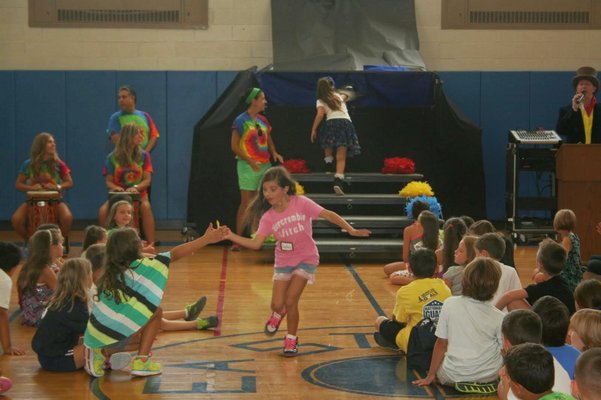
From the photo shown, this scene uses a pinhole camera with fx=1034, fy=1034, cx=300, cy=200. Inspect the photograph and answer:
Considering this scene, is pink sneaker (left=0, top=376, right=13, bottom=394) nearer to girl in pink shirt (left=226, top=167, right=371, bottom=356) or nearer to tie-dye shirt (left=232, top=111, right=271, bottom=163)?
girl in pink shirt (left=226, top=167, right=371, bottom=356)

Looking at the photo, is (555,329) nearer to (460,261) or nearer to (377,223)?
(460,261)

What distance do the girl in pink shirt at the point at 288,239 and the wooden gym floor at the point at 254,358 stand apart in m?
0.34

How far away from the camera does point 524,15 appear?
1520 cm

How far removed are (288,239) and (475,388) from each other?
75.0 inches

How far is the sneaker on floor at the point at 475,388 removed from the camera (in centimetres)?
618

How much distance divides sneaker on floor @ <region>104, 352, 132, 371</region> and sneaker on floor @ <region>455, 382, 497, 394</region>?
2.14 meters

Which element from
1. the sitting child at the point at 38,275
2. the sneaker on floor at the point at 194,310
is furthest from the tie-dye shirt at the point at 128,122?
the sneaker on floor at the point at 194,310

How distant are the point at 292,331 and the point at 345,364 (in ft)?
1.71

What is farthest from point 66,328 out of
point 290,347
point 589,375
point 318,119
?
point 318,119

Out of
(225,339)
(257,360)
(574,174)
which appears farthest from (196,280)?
(574,174)

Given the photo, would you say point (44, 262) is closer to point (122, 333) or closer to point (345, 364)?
point (122, 333)

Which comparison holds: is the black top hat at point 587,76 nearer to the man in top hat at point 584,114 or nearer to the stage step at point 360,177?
A: the man in top hat at point 584,114

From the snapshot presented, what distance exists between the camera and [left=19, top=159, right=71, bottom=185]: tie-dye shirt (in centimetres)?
1215

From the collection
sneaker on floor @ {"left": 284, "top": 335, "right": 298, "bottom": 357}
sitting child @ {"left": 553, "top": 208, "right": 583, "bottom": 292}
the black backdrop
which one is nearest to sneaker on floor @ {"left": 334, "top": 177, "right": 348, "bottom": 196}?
the black backdrop
